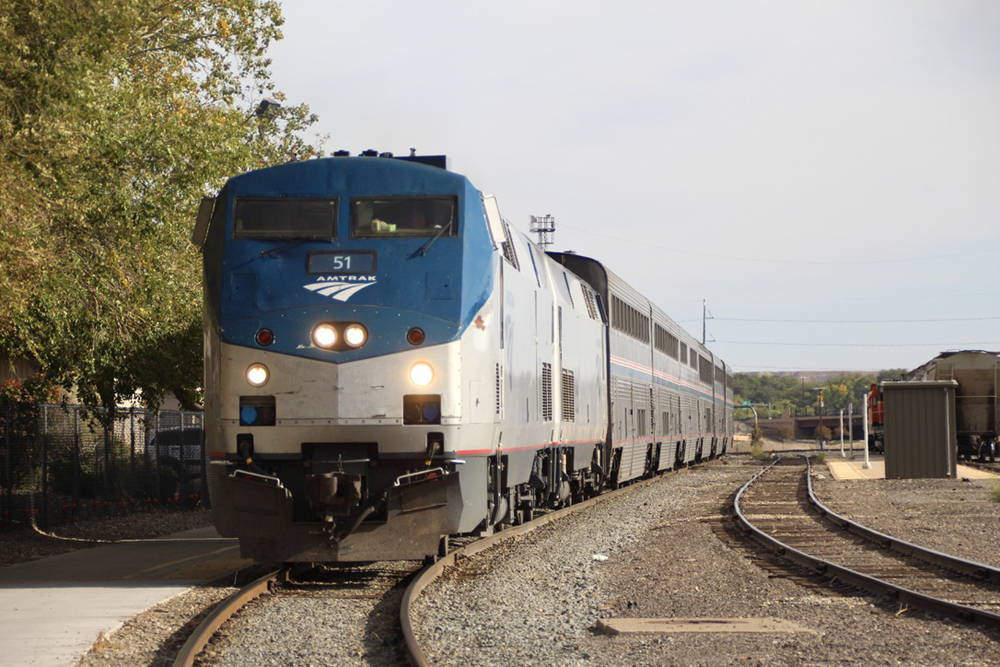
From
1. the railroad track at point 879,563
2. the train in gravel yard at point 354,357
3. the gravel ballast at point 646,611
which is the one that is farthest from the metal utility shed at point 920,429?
the train in gravel yard at point 354,357

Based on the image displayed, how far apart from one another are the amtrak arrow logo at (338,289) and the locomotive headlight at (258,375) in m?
0.82

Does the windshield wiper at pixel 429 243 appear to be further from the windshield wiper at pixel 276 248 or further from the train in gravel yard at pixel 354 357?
the windshield wiper at pixel 276 248

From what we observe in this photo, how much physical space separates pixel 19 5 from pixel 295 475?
22.2 ft

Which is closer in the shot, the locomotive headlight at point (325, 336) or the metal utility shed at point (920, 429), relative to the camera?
the locomotive headlight at point (325, 336)

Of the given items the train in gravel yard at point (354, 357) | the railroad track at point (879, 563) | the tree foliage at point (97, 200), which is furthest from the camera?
the tree foliage at point (97, 200)

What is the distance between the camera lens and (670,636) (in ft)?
28.6

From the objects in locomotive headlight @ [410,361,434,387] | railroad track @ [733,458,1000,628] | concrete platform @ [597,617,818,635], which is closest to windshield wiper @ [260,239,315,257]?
locomotive headlight @ [410,361,434,387]

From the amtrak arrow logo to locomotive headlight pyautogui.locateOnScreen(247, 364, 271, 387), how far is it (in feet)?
2.68

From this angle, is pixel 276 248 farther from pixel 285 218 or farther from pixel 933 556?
pixel 933 556

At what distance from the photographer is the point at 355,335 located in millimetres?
10797

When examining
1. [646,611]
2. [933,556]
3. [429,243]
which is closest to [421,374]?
[429,243]

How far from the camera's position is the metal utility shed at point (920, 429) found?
95.8 ft

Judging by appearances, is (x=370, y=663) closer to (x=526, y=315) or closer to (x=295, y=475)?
(x=295, y=475)

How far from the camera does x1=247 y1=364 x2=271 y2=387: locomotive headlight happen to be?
1088cm
